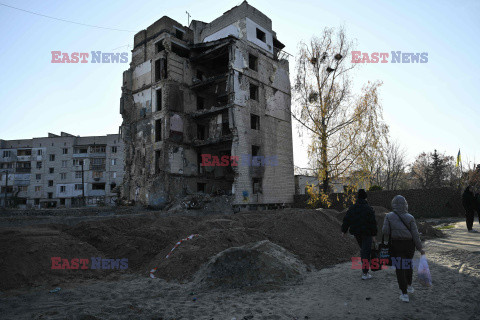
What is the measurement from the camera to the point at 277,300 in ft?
16.3

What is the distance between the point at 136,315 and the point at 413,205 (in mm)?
20545

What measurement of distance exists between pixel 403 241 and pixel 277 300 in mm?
2282

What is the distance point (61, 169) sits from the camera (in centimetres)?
4906

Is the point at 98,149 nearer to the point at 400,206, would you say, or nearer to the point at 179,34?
the point at 179,34

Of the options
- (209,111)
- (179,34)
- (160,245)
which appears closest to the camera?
(160,245)

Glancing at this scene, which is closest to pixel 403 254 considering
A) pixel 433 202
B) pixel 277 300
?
pixel 277 300

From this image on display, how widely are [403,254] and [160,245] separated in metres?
7.01

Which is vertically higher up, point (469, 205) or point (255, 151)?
point (255, 151)

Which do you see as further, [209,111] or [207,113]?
[207,113]

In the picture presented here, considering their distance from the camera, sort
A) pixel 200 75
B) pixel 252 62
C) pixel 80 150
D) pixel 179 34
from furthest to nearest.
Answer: pixel 80 150 → pixel 200 75 → pixel 179 34 → pixel 252 62

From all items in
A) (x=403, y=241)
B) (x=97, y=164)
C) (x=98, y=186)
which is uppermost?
(x=97, y=164)

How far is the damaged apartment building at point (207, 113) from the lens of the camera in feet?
77.9

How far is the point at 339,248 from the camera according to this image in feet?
29.5

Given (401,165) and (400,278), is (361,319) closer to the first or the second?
(400,278)
